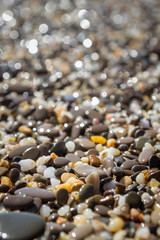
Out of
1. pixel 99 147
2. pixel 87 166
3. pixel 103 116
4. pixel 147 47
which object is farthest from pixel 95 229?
pixel 147 47

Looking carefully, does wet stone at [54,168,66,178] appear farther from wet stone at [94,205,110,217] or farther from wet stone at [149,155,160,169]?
wet stone at [149,155,160,169]

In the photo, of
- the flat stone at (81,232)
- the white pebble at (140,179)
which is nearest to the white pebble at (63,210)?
the flat stone at (81,232)

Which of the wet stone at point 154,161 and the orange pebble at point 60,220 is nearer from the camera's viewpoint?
the orange pebble at point 60,220

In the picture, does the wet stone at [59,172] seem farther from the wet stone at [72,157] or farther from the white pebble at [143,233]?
the white pebble at [143,233]

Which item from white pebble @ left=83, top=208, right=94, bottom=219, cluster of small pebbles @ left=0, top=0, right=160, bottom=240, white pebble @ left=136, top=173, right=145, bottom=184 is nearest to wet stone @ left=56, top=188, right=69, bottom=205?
cluster of small pebbles @ left=0, top=0, right=160, bottom=240

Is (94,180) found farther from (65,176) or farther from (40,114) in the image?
(40,114)

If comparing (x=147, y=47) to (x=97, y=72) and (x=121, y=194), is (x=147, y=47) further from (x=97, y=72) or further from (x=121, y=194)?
(x=121, y=194)
